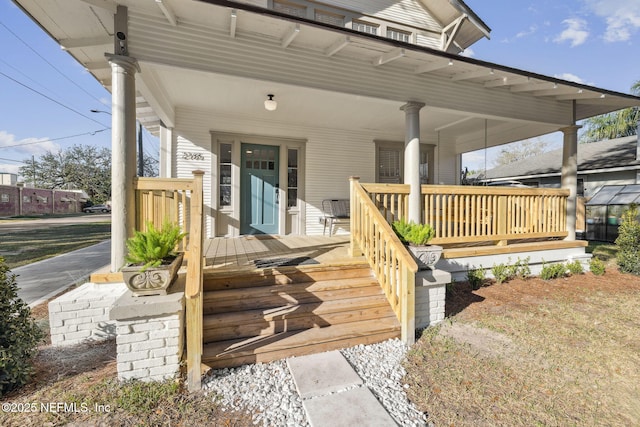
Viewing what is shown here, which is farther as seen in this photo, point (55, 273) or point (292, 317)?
point (55, 273)

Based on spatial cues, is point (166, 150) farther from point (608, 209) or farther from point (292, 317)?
point (608, 209)

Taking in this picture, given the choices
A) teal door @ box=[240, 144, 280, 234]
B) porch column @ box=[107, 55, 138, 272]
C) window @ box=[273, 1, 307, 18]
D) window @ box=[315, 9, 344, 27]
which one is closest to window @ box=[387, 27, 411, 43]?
window @ box=[315, 9, 344, 27]

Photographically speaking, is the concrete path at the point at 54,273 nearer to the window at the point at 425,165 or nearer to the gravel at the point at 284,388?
the gravel at the point at 284,388

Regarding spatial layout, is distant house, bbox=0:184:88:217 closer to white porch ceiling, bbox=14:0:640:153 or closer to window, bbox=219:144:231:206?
white porch ceiling, bbox=14:0:640:153

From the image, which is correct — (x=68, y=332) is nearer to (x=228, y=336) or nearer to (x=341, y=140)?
(x=228, y=336)

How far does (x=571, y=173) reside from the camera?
5.54m

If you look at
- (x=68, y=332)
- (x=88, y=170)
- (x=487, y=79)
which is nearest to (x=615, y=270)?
(x=487, y=79)

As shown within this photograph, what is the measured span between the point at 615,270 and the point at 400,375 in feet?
19.8

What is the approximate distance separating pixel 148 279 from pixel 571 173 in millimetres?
7083

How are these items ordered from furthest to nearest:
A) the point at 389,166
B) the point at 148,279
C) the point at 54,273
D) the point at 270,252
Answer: the point at 389,166, the point at 54,273, the point at 270,252, the point at 148,279

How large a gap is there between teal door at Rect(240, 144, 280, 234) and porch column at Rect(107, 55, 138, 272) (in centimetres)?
311

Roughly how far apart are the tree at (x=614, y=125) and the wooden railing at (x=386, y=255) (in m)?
19.6

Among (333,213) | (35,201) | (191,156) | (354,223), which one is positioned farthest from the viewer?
(35,201)

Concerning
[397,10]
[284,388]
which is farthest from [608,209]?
[284,388]
